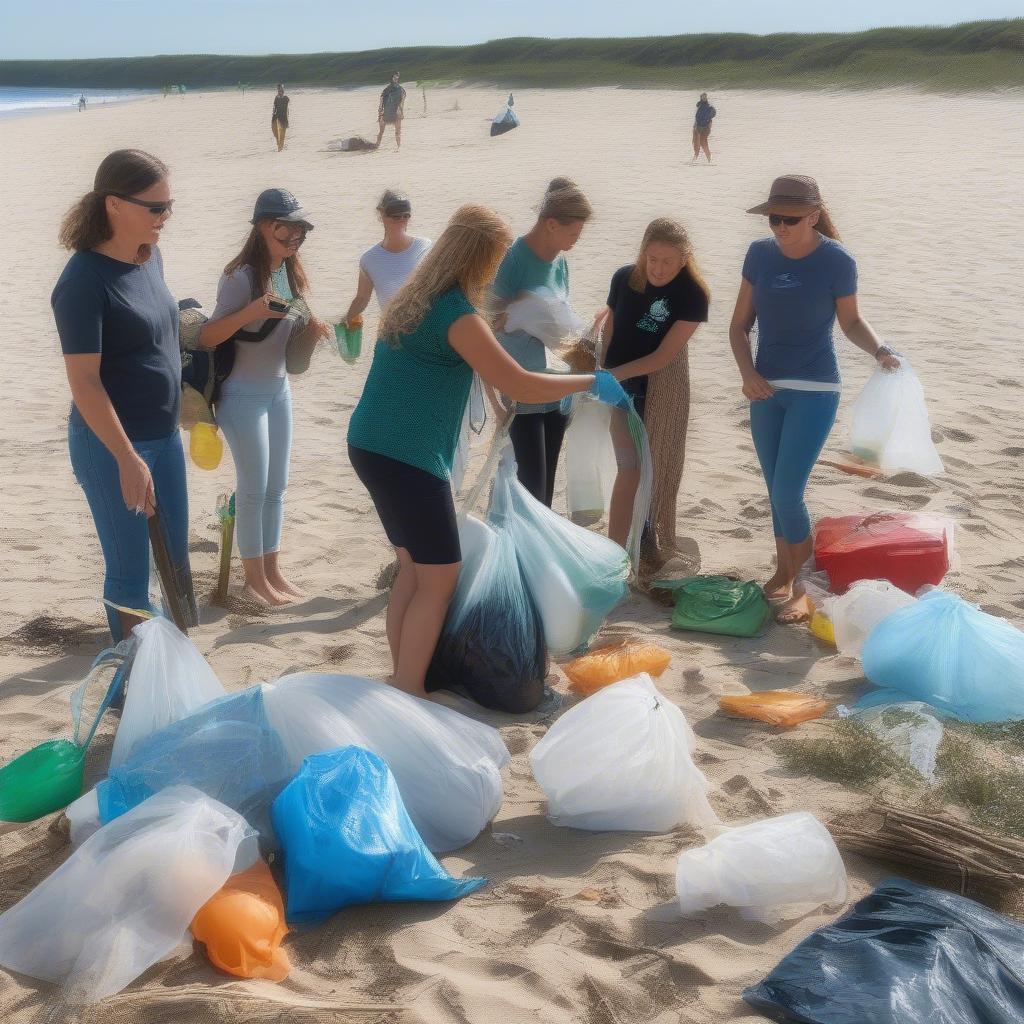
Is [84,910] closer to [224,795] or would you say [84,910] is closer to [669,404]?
[224,795]

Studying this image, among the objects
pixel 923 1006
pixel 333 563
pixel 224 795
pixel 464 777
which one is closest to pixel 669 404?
pixel 333 563

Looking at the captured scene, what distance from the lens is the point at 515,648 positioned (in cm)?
355

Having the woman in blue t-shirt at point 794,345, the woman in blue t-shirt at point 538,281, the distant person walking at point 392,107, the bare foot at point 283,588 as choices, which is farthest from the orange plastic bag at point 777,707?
the distant person walking at point 392,107

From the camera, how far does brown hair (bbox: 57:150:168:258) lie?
310 cm

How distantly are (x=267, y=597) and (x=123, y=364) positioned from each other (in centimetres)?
142

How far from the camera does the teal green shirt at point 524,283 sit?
13.8 feet

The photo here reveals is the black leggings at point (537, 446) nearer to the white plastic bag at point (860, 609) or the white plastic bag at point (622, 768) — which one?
the white plastic bag at point (860, 609)

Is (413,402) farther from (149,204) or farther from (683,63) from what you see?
(683,63)

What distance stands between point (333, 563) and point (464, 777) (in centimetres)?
216

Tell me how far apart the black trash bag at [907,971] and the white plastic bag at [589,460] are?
2.56 metres

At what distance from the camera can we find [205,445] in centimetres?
427

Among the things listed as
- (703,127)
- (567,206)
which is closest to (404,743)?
(567,206)

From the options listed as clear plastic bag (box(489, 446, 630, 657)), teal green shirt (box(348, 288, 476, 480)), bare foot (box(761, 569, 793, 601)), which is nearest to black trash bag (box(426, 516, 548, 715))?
clear plastic bag (box(489, 446, 630, 657))

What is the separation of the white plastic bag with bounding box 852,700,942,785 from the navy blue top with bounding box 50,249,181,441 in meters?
2.16
